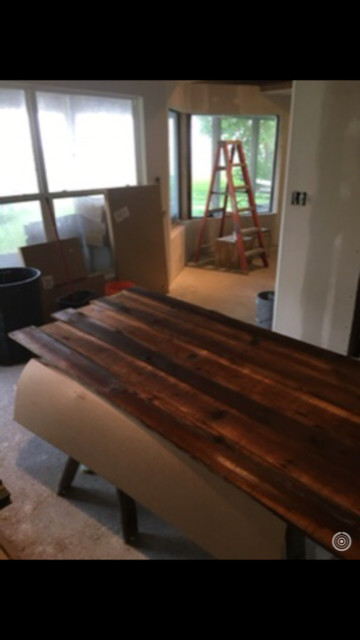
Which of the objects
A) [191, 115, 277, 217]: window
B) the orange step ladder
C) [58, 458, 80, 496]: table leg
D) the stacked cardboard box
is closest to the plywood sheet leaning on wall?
the stacked cardboard box

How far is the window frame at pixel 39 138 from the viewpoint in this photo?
9.44 feet

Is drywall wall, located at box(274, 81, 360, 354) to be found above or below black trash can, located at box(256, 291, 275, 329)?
above

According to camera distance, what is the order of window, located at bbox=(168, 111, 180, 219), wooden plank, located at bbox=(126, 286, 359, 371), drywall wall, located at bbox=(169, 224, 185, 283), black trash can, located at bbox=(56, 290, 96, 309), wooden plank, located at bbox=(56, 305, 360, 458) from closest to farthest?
wooden plank, located at bbox=(56, 305, 360, 458) < wooden plank, located at bbox=(126, 286, 359, 371) < black trash can, located at bbox=(56, 290, 96, 309) < drywall wall, located at bbox=(169, 224, 185, 283) < window, located at bbox=(168, 111, 180, 219)

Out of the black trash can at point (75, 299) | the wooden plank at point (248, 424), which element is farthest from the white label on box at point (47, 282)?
the wooden plank at point (248, 424)

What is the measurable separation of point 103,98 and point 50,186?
3.01 feet

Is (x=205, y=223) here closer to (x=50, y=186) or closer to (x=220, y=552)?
(x=50, y=186)

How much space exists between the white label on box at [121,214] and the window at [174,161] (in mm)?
1124

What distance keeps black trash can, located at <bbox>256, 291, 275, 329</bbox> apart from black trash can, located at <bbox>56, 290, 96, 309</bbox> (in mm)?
1334

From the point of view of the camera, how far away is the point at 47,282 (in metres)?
3.14

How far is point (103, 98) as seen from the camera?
3383mm

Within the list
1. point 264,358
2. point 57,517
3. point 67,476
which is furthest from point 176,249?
point 57,517

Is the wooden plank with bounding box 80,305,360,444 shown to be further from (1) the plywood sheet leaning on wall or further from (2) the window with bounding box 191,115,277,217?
(2) the window with bounding box 191,115,277,217

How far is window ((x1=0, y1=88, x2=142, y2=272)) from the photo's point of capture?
2.92m
